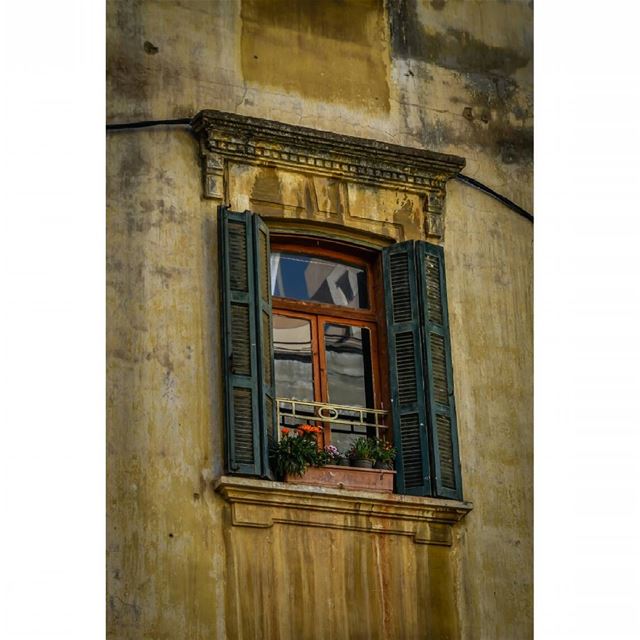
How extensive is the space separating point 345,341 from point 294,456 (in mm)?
1273

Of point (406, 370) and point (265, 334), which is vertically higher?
point (265, 334)

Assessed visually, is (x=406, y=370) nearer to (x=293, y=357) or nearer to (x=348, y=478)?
(x=293, y=357)

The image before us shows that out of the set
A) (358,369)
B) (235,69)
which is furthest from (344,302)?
(235,69)

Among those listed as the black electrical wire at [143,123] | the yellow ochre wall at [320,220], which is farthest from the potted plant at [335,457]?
the black electrical wire at [143,123]

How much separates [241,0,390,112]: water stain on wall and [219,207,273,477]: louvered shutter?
1228mm

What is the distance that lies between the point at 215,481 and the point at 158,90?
8.94ft

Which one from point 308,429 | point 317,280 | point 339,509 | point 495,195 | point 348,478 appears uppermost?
point 495,195

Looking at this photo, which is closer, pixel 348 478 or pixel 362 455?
pixel 348 478

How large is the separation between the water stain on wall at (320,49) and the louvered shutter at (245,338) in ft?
4.03

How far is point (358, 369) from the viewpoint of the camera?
14930 millimetres

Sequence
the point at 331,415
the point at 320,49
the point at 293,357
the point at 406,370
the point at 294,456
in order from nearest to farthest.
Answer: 1. the point at 294,456
2. the point at 331,415
3. the point at 293,357
4. the point at 406,370
5. the point at 320,49

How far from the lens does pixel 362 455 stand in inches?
563

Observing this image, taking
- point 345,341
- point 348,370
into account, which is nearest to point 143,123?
point 345,341

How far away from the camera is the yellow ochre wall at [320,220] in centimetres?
1354
